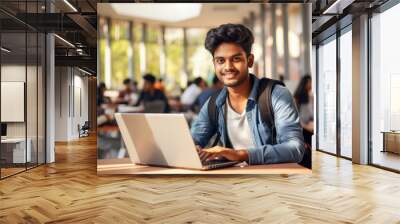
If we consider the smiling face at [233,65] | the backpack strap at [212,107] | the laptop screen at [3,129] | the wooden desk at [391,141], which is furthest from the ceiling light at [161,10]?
the wooden desk at [391,141]

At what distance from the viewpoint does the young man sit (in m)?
5.81

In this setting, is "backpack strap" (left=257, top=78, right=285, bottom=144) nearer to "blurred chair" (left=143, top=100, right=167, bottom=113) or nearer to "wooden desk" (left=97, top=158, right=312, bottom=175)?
"wooden desk" (left=97, top=158, right=312, bottom=175)

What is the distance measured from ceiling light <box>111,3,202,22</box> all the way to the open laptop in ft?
4.65

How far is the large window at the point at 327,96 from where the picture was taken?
955 cm

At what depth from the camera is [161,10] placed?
5.93 m

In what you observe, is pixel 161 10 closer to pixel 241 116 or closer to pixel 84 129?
pixel 241 116

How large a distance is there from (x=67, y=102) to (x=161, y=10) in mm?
9954

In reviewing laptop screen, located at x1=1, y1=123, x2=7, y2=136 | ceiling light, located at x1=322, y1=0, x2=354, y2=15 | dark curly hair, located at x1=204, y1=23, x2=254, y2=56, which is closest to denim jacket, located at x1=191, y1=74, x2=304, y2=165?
dark curly hair, located at x1=204, y1=23, x2=254, y2=56

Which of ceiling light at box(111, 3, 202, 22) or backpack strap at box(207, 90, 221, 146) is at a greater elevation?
ceiling light at box(111, 3, 202, 22)

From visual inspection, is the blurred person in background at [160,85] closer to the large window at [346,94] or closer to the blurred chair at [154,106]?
the blurred chair at [154,106]

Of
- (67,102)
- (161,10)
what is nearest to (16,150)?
(161,10)

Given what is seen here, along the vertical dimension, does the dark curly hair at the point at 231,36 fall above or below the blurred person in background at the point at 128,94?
above

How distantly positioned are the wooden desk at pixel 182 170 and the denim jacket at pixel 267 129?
0.09 meters

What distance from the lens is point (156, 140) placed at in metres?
5.84
